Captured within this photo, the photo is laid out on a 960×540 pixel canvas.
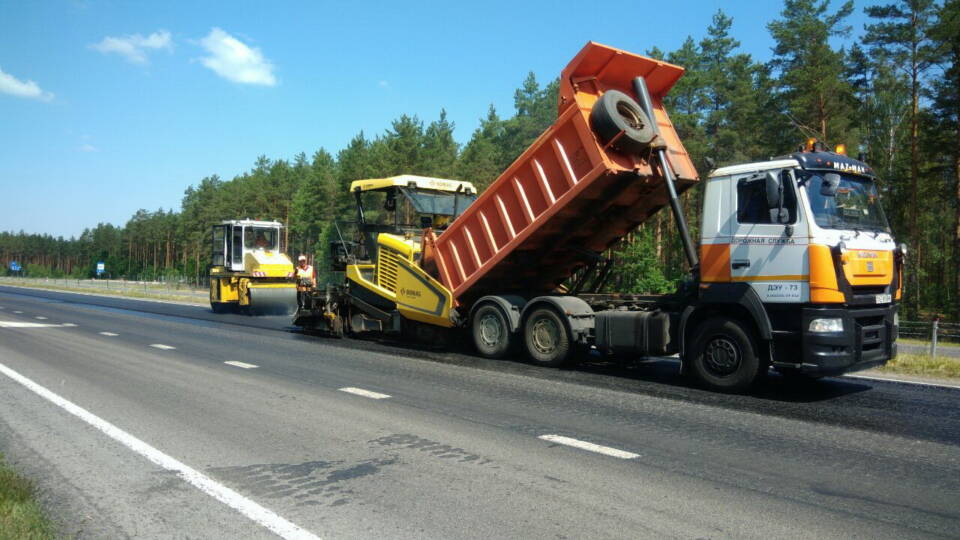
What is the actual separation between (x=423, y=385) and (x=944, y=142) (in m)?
25.4

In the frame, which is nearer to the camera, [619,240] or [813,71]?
[619,240]

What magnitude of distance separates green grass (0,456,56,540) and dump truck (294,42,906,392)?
6685 mm

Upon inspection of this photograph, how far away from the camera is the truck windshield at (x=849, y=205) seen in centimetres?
742

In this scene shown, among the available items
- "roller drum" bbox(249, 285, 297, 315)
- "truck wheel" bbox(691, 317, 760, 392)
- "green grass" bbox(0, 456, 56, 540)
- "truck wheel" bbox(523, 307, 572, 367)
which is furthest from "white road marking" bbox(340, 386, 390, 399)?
"roller drum" bbox(249, 285, 297, 315)

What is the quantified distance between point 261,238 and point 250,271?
57.4 inches

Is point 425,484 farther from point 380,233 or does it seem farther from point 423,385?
point 380,233

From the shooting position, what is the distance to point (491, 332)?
1084cm

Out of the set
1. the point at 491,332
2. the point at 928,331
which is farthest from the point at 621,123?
the point at 928,331

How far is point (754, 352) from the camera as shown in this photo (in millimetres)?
7652

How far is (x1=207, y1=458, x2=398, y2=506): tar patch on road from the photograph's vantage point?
4.27m

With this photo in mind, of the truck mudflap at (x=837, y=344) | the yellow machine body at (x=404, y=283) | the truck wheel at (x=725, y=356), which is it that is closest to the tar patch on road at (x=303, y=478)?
the truck wheel at (x=725, y=356)

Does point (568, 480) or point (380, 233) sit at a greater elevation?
point (380, 233)

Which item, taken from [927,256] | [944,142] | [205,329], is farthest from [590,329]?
[927,256]

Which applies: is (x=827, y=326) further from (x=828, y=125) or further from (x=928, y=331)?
(x=828, y=125)
